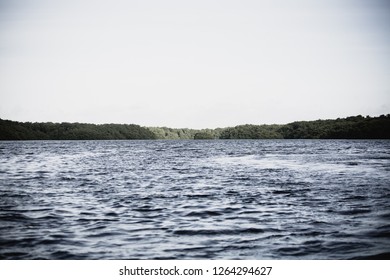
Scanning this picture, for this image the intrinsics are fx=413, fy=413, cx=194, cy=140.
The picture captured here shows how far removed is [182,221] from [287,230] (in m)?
3.84

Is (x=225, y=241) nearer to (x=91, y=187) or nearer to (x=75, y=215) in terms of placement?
(x=75, y=215)

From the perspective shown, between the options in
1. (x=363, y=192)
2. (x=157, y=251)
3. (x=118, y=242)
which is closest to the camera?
(x=157, y=251)

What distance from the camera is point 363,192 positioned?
2239cm

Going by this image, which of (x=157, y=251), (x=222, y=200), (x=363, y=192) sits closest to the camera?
(x=157, y=251)

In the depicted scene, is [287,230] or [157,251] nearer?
[157,251]

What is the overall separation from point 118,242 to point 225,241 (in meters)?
3.16

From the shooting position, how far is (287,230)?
13.7 metres

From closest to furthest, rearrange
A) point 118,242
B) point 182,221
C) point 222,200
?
point 118,242 → point 182,221 → point 222,200

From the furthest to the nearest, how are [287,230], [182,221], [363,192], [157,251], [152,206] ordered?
[363,192] < [152,206] < [182,221] < [287,230] < [157,251]
